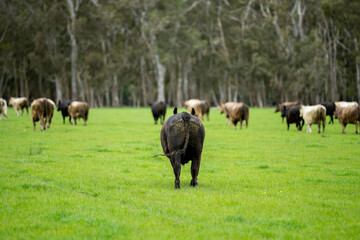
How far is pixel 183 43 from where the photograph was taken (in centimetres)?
7519

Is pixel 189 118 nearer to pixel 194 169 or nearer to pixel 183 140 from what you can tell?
pixel 183 140

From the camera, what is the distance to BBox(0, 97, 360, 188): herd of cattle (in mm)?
9117

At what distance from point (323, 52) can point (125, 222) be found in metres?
58.4

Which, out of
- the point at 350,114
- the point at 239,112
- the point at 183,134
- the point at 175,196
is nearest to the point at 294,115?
the point at 239,112

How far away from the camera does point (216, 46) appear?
80.0 m

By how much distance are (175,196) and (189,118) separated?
1623 millimetres

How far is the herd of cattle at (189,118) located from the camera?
912 cm

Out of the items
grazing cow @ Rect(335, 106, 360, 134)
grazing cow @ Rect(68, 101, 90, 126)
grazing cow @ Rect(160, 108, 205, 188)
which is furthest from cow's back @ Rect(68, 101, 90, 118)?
grazing cow @ Rect(160, 108, 205, 188)

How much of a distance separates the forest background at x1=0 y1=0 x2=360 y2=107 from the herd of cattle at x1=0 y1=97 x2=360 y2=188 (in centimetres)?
2427

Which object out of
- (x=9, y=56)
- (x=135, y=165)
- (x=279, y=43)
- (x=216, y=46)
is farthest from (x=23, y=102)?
(x=216, y=46)

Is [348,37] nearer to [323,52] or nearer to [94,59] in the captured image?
[323,52]

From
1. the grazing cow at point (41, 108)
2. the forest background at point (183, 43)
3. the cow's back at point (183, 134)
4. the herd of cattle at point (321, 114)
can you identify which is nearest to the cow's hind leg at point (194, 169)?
the cow's back at point (183, 134)

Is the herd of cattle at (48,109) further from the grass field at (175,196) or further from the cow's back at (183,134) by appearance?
the cow's back at (183,134)

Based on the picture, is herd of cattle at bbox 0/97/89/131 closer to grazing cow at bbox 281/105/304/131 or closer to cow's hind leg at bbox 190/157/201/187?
grazing cow at bbox 281/105/304/131
